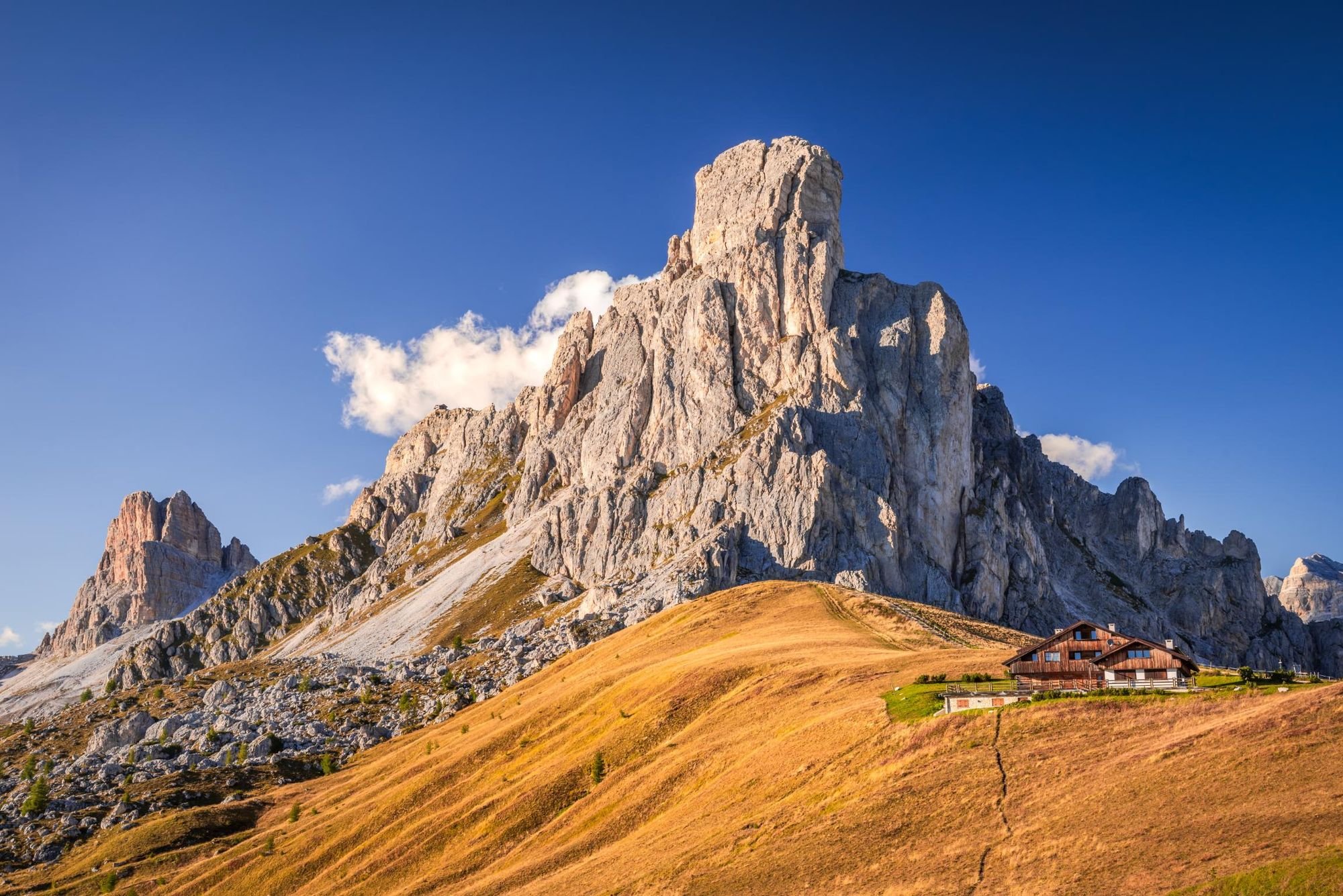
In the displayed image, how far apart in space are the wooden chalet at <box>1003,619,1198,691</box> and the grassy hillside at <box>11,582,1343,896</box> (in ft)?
18.5

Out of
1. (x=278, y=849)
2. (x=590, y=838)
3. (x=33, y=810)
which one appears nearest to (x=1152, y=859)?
(x=590, y=838)

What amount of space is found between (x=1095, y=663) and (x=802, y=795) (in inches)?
939

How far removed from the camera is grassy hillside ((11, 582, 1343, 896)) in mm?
39000

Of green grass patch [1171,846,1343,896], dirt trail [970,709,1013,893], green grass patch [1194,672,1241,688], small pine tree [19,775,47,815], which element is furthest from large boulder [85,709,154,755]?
green grass patch [1171,846,1343,896]

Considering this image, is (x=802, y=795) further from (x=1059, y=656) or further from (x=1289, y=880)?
(x=1289, y=880)

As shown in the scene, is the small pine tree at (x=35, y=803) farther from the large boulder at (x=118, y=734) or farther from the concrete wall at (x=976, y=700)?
the concrete wall at (x=976, y=700)

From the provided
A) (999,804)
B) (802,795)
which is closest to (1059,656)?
(802,795)

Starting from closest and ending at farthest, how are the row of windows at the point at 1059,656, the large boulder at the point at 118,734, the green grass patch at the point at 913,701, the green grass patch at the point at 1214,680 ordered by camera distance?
the green grass patch at the point at 913,701 < the green grass patch at the point at 1214,680 < the row of windows at the point at 1059,656 < the large boulder at the point at 118,734

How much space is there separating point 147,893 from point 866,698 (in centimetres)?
6557

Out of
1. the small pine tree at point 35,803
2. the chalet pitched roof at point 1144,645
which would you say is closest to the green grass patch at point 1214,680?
the chalet pitched roof at point 1144,645

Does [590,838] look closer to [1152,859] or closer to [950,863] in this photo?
[950,863]

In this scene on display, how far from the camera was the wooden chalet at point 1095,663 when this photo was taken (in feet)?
206

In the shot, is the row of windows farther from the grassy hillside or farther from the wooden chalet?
the grassy hillside

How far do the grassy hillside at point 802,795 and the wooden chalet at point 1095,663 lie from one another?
5629 millimetres
